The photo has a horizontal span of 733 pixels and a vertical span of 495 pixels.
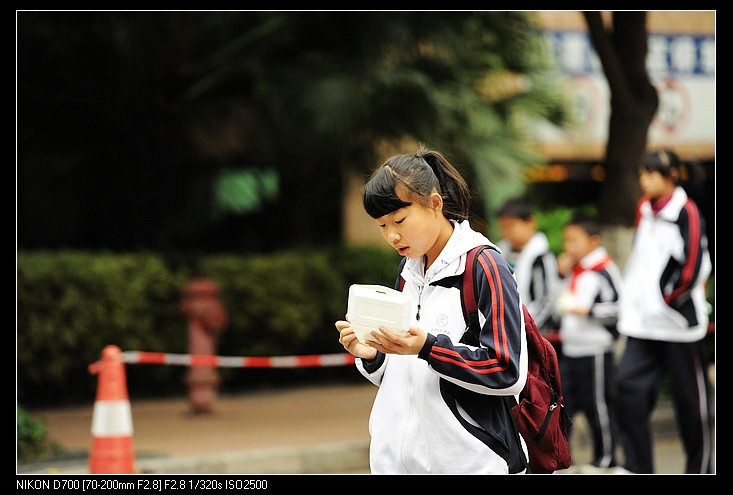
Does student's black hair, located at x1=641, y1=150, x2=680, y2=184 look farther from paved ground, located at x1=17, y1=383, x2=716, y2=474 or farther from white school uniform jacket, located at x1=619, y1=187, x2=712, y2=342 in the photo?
paved ground, located at x1=17, y1=383, x2=716, y2=474

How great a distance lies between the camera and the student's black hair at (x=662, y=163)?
641 cm

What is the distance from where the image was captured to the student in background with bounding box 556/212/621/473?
7.39 meters

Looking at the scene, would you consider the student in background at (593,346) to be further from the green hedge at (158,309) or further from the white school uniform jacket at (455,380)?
the white school uniform jacket at (455,380)

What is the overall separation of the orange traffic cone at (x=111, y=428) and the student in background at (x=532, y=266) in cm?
275

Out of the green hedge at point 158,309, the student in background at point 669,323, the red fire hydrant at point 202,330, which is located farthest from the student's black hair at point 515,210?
the green hedge at point 158,309

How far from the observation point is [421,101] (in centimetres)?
1014

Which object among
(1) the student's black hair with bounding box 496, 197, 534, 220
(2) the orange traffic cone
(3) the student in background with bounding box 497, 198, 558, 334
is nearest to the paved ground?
(2) the orange traffic cone

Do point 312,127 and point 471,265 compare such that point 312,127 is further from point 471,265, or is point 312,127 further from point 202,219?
point 471,265

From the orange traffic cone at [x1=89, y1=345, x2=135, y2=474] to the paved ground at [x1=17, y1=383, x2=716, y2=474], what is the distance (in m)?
0.86

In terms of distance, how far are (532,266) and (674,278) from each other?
1394 mm

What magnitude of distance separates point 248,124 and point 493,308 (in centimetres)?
961

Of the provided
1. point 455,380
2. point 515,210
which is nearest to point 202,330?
point 515,210

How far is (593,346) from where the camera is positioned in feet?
24.4
